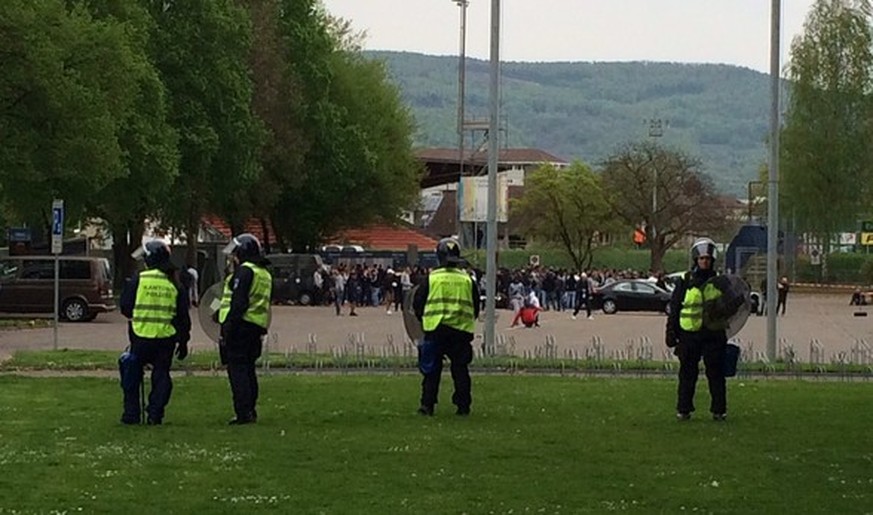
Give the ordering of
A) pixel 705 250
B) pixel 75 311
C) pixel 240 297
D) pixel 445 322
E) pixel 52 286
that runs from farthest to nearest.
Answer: pixel 75 311
pixel 52 286
pixel 445 322
pixel 705 250
pixel 240 297

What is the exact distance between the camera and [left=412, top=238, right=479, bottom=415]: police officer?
57.9 ft

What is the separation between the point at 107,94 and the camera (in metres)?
47.5

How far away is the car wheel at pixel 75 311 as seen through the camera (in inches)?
1854

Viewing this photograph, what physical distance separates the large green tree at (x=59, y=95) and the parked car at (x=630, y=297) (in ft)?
68.0

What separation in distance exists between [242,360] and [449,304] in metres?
2.34

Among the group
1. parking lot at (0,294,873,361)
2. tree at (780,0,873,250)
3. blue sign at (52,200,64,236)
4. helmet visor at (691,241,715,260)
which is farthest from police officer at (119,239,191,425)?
tree at (780,0,873,250)

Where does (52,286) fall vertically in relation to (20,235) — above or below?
below

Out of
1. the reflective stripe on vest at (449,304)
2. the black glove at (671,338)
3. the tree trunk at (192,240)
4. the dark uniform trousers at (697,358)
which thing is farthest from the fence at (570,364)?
the tree trunk at (192,240)

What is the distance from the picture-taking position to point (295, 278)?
67.7 metres

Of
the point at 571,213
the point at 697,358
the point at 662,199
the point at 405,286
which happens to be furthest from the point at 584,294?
the point at 662,199

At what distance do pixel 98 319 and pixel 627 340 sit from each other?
17293 mm

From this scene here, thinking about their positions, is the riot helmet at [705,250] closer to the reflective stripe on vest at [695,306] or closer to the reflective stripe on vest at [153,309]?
the reflective stripe on vest at [695,306]

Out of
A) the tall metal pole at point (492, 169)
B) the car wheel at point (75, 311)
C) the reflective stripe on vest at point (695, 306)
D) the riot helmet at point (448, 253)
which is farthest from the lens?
the car wheel at point (75, 311)

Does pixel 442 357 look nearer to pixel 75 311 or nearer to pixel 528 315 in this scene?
pixel 528 315
